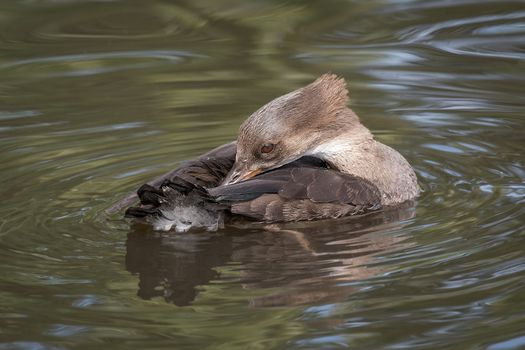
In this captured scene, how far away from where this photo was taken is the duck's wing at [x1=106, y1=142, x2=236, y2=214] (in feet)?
26.8

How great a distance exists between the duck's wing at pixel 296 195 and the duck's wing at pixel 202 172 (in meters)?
0.30

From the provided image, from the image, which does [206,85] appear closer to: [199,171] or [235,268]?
[199,171]

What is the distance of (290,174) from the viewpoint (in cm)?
818

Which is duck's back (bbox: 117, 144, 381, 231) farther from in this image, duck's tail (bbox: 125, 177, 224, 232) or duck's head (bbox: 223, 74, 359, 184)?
duck's head (bbox: 223, 74, 359, 184)

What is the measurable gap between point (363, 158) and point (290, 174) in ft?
2.90

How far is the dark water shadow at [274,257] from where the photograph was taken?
692cm

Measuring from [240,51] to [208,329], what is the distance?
6376mm

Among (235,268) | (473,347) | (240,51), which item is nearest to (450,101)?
(240,51)

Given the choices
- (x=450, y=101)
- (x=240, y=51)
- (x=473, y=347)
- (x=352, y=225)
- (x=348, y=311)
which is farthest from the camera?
(x=240, y=51)

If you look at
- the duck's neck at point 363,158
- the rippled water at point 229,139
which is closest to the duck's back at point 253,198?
the rippled water at point 229,139

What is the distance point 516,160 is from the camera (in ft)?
30.3

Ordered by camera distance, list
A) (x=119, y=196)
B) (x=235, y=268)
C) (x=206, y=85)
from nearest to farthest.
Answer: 1. (x=235, y=268)
2. (x=119, y=196)
3. (x=206, y=85)

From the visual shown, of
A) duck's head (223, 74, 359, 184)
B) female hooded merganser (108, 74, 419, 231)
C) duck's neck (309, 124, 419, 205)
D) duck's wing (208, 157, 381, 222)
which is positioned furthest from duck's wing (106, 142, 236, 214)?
duck's neck (309, 124, 419, 205)

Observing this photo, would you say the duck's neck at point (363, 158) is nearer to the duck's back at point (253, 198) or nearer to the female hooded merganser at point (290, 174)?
the female hooded merganser at point (290, 174)
